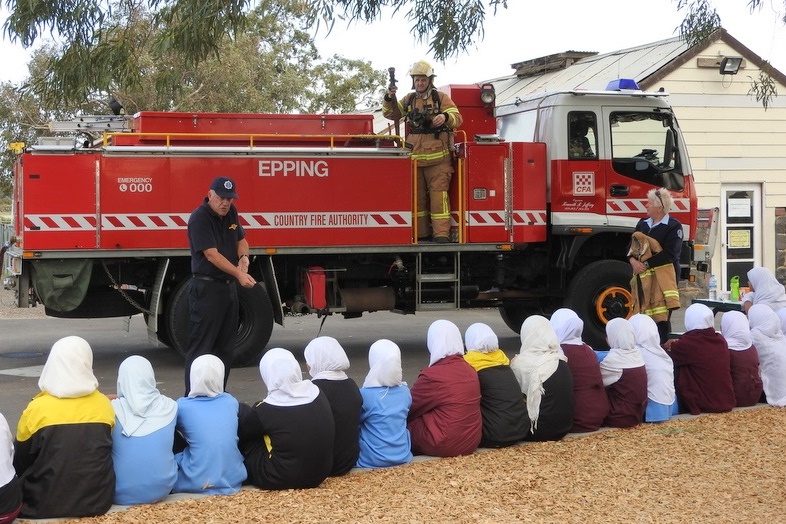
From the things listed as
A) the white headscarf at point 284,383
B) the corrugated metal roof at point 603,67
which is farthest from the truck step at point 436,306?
the white headscarf at point 284,383

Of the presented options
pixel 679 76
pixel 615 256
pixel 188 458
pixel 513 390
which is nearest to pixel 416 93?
pixel 615 256

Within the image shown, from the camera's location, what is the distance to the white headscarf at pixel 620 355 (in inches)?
296

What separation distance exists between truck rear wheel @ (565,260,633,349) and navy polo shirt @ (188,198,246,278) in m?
4.90

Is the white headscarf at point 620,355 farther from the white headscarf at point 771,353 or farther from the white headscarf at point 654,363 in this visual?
the white headscarf at point 771,353

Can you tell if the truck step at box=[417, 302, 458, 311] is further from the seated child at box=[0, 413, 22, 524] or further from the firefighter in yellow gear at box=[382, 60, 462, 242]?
the seated child at box=[0, 413, 22, 524]

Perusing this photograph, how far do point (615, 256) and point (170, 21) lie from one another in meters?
6.42

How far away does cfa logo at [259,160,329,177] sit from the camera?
429 inches

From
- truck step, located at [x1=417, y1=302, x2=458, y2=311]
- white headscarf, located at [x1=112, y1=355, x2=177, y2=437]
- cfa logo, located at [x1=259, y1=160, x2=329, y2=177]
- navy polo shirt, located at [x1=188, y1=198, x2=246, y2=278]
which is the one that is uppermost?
cfa logo, located at [x1=259, y1=160, x2=329, y2=177]

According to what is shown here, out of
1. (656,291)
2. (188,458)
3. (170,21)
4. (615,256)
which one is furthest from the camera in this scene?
(615,256)

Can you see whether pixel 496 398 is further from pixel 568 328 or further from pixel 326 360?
pixel 326 360

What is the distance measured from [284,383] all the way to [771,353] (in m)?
4.50

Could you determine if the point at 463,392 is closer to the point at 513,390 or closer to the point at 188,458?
the point at 513,390

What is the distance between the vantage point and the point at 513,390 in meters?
6.96

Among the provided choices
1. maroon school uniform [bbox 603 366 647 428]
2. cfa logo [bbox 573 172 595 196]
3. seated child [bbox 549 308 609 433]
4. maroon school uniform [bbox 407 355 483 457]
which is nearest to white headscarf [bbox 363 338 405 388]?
maroon school uniform [bbox 407 355 483 457]
